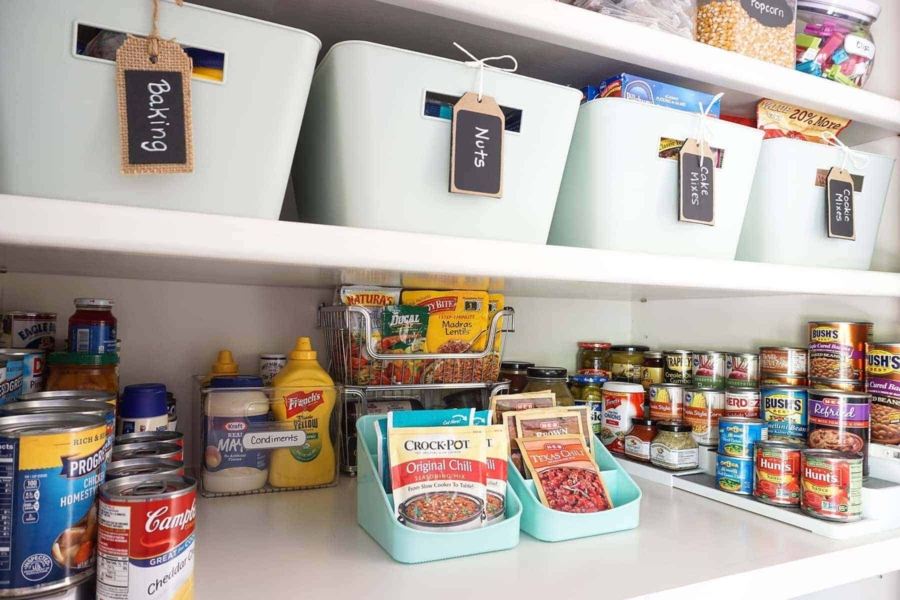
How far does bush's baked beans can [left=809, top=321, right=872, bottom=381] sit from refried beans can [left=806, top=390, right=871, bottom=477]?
0.08 metres

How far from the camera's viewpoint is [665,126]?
3.18 ft

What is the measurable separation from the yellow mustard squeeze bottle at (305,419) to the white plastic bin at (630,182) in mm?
519

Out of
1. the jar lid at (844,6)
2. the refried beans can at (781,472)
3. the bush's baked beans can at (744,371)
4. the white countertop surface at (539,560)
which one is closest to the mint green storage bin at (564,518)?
the white countertop surface at (539,560)

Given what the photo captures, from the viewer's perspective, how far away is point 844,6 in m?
1.21

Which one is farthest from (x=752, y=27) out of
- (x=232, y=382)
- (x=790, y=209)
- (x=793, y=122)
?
(x=232, y=382)

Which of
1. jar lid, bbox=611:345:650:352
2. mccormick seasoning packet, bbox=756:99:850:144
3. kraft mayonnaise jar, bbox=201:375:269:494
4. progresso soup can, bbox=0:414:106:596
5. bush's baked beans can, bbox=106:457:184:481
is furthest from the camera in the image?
jar lid, bbox=611:345:650:352

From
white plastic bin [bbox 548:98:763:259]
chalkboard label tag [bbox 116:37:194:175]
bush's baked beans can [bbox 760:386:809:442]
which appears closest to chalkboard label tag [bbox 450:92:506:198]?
white plastic bin [bbox 548:98:763:259]

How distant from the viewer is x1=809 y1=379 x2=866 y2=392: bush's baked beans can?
47.6 inches

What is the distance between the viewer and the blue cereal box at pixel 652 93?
3.26ft

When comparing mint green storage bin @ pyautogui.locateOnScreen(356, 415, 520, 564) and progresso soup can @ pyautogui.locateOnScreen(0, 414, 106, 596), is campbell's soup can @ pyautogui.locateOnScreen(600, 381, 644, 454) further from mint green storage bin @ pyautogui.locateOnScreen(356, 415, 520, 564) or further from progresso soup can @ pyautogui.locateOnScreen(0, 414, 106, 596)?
progresso soup can @ pyautogui.locateOnScreen(0, 414, 106, 596)

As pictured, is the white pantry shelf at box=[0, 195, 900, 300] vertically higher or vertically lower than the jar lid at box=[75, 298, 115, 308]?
higher

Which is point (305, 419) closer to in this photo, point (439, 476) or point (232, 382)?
point (232, 382)

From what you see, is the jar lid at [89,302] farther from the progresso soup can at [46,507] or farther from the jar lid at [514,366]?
the jar lid at [514,366]

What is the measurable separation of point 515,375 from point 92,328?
84 centimetres
